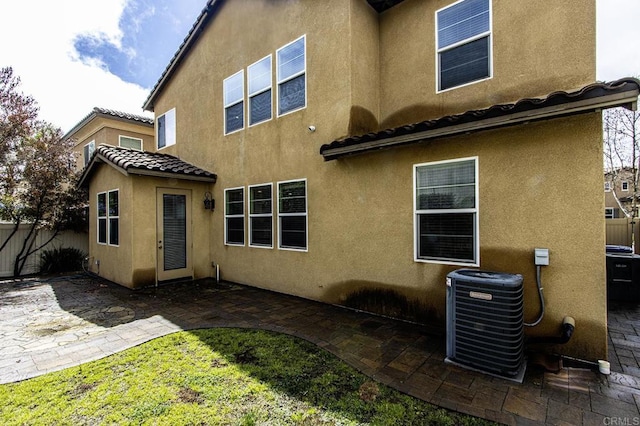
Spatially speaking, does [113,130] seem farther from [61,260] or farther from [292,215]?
[292,215]

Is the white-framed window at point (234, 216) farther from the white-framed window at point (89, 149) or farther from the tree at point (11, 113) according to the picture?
the white-framed window at point (89, 149)

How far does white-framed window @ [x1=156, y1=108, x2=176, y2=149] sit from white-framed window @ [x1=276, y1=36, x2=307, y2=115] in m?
5.91

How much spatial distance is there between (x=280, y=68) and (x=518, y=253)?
7.07 meters

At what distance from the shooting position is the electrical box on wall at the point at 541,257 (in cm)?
418

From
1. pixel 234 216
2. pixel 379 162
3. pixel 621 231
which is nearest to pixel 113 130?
pixel 234 216

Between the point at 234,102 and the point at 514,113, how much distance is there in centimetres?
782

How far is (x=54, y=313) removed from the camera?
6469mm

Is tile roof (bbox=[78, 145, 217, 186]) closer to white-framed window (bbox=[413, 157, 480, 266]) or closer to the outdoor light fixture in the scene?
the outdoor light fixture

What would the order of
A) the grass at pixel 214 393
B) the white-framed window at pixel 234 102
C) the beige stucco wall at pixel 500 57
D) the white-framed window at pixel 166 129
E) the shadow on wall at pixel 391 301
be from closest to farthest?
the grass at pixel 214 393, the beige stucco wall at pixel 500 57, the shadow on wall at pixel 391 301, the white-framed window at pixel 234 102, the white-framed window at pixel 166 129

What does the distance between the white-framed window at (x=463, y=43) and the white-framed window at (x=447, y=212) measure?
6.27 ft

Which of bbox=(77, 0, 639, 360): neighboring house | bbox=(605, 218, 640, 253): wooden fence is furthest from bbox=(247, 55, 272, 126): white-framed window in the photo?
bbox=(605, 218, 640, 253): wooden fence

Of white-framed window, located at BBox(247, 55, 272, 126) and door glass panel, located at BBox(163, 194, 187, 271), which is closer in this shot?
white-framed window, located at BBox(247, 55, 272, 126)

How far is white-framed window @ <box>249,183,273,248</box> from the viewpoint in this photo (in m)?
8.06

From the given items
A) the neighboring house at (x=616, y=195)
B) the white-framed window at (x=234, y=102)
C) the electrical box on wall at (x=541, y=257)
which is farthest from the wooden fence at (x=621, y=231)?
the neighboring house at (x=616, y=195)
